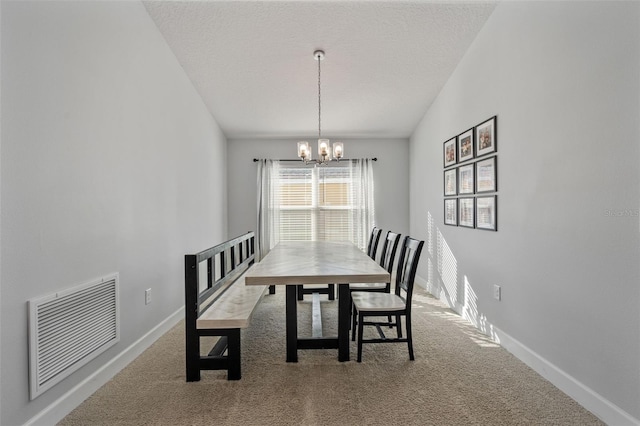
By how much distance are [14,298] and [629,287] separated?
2804 millimetres

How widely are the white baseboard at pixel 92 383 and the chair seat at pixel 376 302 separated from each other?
1.64m

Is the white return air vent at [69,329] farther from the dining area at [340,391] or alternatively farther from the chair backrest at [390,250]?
the chair backrest at [390,250]

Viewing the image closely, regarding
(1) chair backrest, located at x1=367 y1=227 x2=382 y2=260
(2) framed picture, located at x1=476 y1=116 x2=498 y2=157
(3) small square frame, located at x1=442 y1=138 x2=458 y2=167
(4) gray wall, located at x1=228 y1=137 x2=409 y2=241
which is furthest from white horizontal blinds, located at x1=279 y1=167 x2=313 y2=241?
(2) framed picture, located at x1=476 y1=116 x2=498 y2=157

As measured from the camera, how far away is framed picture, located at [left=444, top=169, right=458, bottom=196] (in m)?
3.38

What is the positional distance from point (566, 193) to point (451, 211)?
1600mm

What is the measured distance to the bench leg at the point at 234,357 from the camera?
2.00 meters

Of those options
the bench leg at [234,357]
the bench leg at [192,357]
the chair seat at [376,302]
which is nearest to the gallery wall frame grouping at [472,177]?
the chair seat at [376,302]

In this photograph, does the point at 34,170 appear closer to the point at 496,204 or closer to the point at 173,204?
the point at 173,204

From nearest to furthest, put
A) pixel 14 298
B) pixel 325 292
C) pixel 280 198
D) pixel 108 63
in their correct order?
pixel 14 298
pixel 108 63
pixel 325 292
pixel 280 198

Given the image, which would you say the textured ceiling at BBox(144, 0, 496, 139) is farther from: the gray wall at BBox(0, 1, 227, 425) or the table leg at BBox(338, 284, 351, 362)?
the table leg at BBox(338, 284, 351, 362)

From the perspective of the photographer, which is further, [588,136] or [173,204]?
[173,204]

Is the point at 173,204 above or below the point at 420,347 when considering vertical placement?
above

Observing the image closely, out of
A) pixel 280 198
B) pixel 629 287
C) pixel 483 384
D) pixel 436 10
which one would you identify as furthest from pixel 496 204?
pixel 280 198

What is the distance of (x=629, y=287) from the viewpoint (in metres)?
1.52
